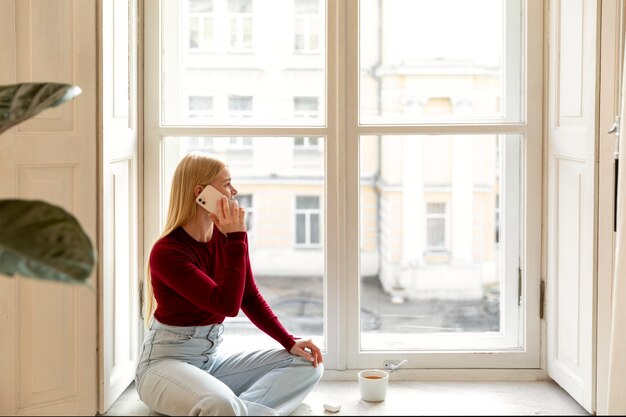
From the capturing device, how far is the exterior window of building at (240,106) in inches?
128

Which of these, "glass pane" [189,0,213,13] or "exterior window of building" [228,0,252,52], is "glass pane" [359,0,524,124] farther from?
"glass pane" [189,0,213,13]

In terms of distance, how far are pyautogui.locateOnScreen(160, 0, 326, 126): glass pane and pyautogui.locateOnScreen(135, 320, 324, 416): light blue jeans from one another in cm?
80

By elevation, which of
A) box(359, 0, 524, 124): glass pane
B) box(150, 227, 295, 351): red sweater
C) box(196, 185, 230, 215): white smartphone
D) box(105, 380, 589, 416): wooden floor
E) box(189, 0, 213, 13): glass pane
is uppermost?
box(189, 0, 213, 13): glass pane

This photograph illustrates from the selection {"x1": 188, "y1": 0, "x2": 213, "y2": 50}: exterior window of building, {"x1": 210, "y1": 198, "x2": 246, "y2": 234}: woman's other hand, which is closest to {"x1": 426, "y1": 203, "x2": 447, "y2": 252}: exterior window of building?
{"x1": 210, "y1": 198, "x2": 246, "y2": 234}: woman's other hand

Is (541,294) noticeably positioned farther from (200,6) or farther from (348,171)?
(200,6)

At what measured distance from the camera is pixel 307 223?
3.26m

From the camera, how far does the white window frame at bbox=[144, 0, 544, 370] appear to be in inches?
124

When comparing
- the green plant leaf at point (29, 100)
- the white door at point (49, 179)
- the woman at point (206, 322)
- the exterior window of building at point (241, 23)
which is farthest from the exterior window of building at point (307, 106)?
the green plant leaf at point (29, 100)

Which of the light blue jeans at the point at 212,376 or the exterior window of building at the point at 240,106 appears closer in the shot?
the light blue jeans at the point at 212,376

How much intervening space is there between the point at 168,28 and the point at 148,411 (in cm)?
130

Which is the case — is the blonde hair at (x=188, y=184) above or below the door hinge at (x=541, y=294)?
above

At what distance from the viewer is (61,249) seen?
151cm

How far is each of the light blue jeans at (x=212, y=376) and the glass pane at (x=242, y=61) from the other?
80 cm

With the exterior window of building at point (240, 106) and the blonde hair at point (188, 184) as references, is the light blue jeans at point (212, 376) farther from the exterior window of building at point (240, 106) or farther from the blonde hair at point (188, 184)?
the exterior window of building at point (240, 106)
